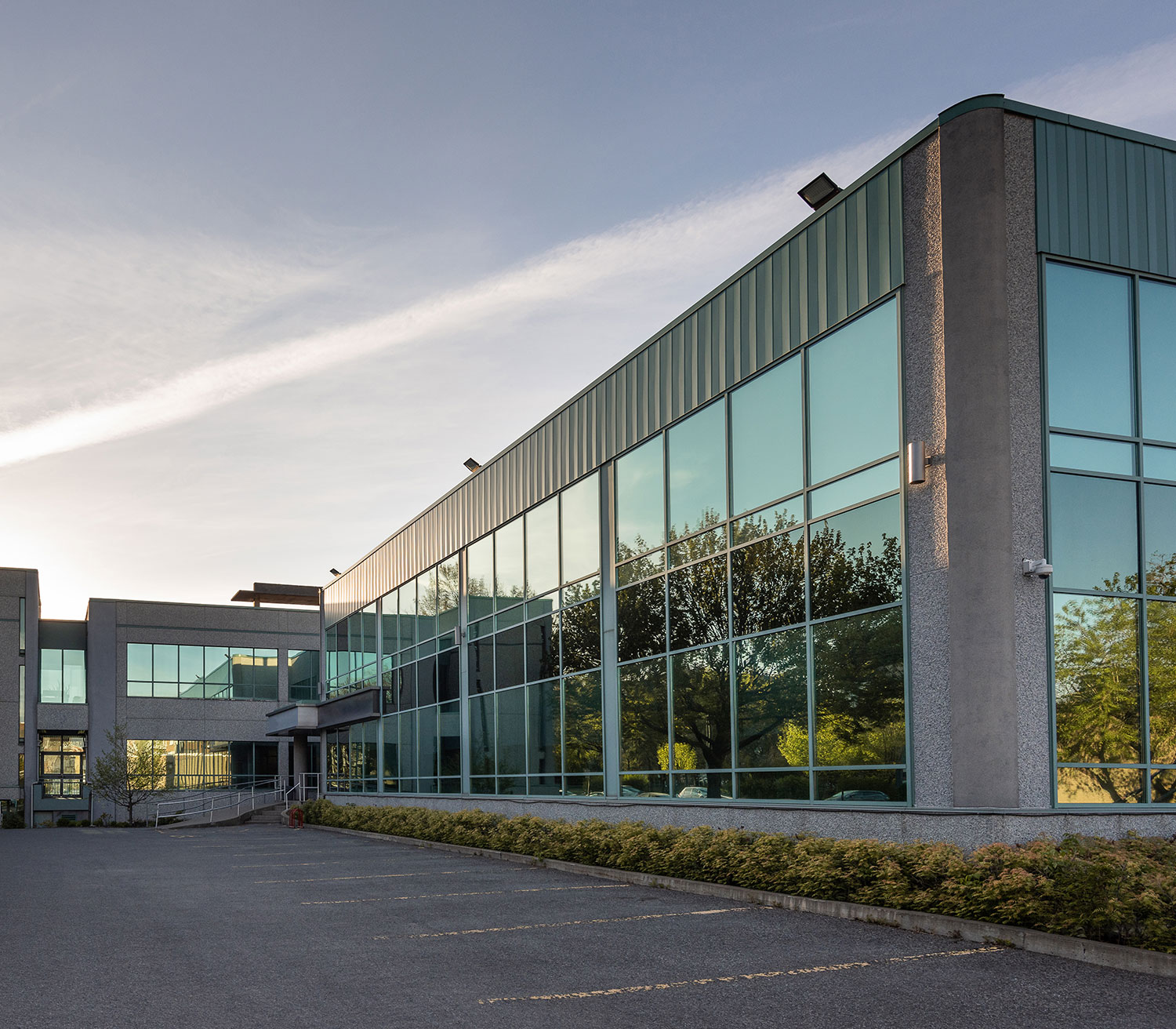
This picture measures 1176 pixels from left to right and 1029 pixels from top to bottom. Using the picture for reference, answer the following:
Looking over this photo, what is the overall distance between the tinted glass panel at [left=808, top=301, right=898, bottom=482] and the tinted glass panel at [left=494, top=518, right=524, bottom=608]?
1166 cm

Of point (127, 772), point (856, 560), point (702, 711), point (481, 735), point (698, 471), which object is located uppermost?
point (698, 471)

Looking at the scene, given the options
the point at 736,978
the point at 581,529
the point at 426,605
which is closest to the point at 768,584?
the point at 581,529

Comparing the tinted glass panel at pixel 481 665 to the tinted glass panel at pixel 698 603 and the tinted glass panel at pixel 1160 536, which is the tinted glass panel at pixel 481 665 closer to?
the tinted glass panel at pixel 698 603

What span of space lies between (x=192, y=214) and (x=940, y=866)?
15693 millimetres

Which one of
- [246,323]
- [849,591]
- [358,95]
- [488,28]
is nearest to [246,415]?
[246,323]

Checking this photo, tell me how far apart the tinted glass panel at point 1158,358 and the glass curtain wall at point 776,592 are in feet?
9.63

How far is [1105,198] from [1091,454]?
3.16m

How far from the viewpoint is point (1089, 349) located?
44.7 feet

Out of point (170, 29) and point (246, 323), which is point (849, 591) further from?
point (246, 323)

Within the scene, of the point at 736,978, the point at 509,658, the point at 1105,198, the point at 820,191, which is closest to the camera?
the point at 736,978

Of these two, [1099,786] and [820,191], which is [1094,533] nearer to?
[1099,786]

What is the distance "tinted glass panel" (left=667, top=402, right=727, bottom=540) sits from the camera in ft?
59.3

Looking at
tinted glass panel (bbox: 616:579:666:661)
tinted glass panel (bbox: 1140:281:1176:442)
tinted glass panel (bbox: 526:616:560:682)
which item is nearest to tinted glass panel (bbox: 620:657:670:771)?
tinted glass panel (bbox: 616:579:666:661)

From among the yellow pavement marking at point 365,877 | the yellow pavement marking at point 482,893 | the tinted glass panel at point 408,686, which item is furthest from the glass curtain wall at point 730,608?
the tinted glass panel at point 408,686
